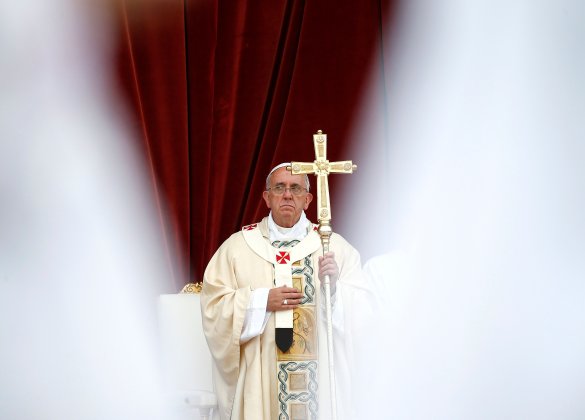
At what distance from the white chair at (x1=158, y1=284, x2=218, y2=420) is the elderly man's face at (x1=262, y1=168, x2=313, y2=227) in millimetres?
653

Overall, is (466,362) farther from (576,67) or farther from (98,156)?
(98,156)

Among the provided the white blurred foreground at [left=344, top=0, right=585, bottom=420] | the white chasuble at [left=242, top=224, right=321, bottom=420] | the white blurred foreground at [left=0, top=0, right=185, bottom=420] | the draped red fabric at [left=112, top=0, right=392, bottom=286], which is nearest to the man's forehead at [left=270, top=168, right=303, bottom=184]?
the white chasuble at [left=242, top=224, right=321, bottom=420]

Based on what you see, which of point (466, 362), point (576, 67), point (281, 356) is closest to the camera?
point (466, 362)

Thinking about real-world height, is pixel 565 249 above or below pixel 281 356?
above

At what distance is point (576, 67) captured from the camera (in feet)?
16.0

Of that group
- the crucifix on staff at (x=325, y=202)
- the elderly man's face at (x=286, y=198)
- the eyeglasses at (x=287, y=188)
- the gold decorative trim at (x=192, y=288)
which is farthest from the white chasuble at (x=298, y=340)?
the gold decorative trim at (x=192, y=288)

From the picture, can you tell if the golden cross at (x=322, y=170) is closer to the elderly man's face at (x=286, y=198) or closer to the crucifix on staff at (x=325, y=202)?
the crucifix on staff at (x=325, y=202)

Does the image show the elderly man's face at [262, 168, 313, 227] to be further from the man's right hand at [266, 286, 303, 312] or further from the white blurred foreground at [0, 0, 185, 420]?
the white blurred foreground at [0, 0, 185, 420]

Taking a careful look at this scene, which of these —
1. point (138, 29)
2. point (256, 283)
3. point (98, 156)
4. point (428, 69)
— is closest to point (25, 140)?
point (98, 156)

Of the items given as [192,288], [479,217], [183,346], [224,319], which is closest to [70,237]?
[192,288]

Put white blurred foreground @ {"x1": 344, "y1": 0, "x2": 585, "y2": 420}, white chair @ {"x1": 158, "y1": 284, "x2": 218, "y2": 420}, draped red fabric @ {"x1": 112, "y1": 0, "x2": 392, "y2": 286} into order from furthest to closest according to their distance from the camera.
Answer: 1. draped red fabric @ {"x1": 112, "y1": 0, "x2": 392, "y2": 286}
2. white chair @ {"x1": 158, "y1": 284, "x2": 218, "y2": 420}
3. white blurred foreground @ {"x1": 344, "y1": 0, "x2": 585, "y2": 420}

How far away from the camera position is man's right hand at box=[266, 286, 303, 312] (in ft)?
13.7

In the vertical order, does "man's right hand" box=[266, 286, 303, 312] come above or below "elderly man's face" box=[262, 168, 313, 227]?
below

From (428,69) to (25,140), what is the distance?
86.7 inches
